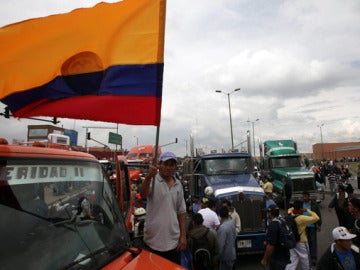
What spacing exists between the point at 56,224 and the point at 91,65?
169cm

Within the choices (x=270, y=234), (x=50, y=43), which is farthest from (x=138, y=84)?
(x=270, y=234)

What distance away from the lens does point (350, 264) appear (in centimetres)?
413

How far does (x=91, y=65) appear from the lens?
3.50 metres

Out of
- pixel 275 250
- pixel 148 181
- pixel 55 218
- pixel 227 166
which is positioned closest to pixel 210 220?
pixel 275 250

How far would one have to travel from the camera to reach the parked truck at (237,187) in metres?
8.69

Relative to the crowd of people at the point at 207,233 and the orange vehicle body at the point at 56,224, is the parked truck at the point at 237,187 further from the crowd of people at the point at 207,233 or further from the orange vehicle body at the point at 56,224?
the orange vehicle body at the point at 56,224

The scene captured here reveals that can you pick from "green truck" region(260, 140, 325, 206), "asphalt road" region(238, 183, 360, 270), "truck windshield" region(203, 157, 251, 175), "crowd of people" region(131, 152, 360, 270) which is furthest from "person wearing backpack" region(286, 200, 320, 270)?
"green truck" region(260, 140, 325, 206)

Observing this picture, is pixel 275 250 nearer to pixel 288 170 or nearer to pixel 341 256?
pixel 341 256

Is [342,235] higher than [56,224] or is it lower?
lower

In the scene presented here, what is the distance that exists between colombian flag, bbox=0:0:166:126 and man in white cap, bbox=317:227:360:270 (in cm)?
264

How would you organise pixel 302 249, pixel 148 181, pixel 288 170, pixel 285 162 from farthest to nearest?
pixel 285 162 < pixel 288 170 < pixel 302 249 < pixel 148 181

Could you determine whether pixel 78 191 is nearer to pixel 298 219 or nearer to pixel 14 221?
pixel 14 221

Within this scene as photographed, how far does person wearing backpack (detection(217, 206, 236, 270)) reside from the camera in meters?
6.44

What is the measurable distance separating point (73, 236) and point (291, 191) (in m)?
16.3
